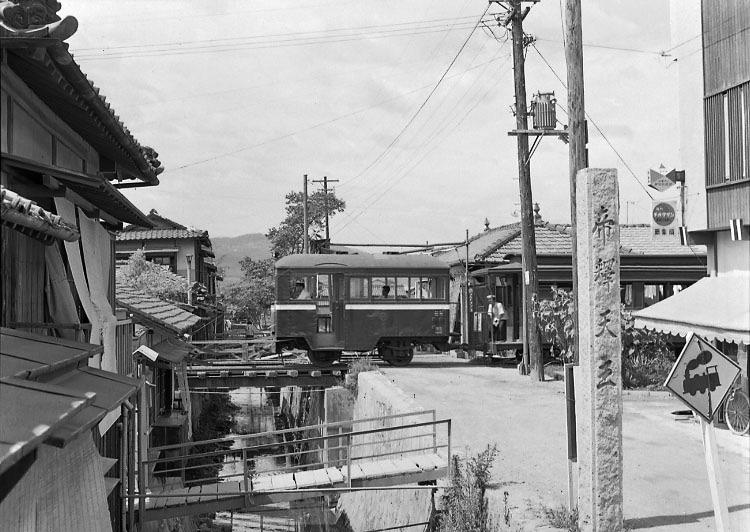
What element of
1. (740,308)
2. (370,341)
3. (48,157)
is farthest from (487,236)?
(48,157)

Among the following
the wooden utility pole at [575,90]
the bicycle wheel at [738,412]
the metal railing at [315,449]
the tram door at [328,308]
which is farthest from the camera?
the tram door at [328,308]

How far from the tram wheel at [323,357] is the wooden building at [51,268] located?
13.6 meters

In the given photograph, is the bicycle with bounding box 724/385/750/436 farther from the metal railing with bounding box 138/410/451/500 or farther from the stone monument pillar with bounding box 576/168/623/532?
the stone monument pillar with bounding box 576/168/623/532

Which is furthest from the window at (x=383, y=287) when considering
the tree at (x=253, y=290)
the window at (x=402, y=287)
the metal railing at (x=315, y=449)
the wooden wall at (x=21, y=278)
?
the tree at (x=253, y=290)

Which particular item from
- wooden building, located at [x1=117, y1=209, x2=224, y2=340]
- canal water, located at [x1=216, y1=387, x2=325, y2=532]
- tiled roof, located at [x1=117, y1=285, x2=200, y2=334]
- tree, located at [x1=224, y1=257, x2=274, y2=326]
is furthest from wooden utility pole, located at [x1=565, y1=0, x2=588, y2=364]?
tree, located at [x1=224, y1=257, x2=274, y2=326]

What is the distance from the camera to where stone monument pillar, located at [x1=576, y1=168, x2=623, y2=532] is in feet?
24.3

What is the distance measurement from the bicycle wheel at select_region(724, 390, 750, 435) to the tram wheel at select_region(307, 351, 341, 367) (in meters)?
12.0

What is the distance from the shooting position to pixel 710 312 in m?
11.5

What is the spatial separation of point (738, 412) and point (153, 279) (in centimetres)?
2160

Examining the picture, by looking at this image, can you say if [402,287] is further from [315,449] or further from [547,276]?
[315,449]

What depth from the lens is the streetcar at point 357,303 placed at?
68.7ft

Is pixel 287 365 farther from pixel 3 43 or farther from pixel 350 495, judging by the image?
pixel 3 43

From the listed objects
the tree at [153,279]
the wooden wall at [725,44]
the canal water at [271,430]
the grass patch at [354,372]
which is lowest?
the canal water at [271,430]

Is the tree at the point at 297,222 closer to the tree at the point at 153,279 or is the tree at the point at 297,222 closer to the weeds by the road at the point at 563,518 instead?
the tree at the point at 153,279
